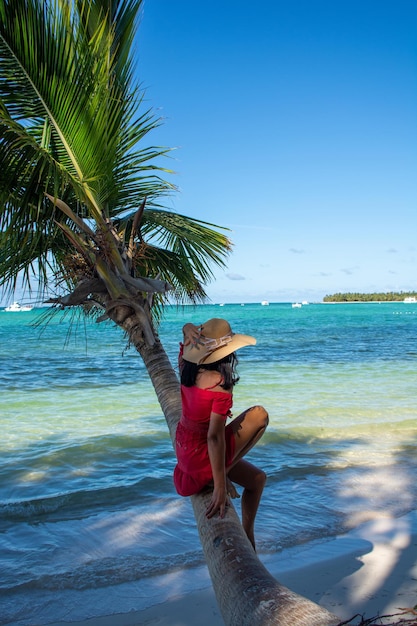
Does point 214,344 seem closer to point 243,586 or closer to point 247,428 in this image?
point 247,428

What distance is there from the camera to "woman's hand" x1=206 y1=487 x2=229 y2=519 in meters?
2.93

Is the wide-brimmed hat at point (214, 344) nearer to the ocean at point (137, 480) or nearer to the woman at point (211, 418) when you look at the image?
the woman at point (211, 418)

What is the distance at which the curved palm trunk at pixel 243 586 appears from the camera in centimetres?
214

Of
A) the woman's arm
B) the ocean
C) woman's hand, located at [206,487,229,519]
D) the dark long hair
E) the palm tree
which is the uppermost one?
the palm tree

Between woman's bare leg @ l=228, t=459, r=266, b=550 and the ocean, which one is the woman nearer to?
woman's bare leg @ l=228, t=459, r=266, b=550

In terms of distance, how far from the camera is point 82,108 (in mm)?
5094

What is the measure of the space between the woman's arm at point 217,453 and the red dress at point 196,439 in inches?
2.9

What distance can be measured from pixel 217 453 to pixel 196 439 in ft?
0.75

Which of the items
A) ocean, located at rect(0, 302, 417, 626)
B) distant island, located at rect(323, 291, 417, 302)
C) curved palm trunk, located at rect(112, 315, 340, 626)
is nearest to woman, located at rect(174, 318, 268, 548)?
curved palm trunk, located at rect(112, 315, 340, 626)

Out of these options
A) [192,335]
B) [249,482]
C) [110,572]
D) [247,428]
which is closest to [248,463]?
[249,482]

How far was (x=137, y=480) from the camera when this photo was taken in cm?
698

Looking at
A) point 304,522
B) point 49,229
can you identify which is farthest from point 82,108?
point 304,522

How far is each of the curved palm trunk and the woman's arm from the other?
12cm

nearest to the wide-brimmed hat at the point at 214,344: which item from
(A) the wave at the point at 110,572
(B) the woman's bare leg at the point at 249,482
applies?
(B) the woman's bare leg at the point at 249,482
